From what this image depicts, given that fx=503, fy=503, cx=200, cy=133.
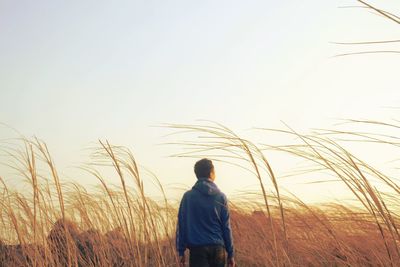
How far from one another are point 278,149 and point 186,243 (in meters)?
2.61

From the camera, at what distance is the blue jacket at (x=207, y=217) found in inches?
187

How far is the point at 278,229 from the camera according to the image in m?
6.66

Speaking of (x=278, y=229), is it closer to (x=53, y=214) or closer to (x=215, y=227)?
(x=215, y=227)

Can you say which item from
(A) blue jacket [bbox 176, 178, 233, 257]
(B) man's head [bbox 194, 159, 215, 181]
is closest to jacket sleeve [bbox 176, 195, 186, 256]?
(A) blue jacket [bbox 176, 178, 233, 257]

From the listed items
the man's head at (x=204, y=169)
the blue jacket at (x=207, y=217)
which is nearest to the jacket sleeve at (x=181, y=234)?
the blue jacket at (x=207, y=217)

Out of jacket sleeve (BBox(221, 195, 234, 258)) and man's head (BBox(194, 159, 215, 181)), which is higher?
man's head (BBox(194, 159, 215, 181))

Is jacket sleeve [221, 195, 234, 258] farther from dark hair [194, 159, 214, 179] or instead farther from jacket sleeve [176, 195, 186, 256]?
jacket sleeve [176, 195, 186, 256]

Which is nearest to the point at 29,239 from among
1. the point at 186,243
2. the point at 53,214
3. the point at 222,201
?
the point at 53,214

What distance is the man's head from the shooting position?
473 centimetres

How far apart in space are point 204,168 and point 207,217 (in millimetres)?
464

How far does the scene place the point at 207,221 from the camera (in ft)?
Answer: 15.6

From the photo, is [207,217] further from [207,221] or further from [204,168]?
[204,168]

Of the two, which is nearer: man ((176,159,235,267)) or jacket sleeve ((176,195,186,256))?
man ((176,159,235,267))

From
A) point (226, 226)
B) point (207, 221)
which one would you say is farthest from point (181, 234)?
point (226, 226)
